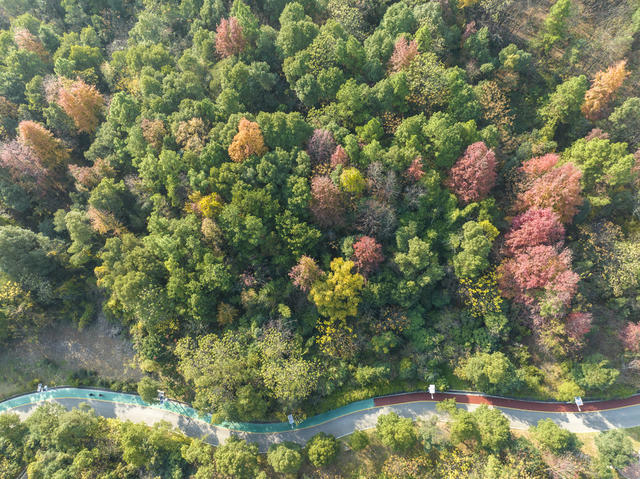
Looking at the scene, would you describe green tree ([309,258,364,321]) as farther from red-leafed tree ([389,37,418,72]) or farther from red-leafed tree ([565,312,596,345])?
red-leafed tree ([389,37,418,72])

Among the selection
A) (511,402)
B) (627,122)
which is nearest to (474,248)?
(511,402)

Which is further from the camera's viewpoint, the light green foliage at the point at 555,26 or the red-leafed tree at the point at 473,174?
the light green foliage at the point at 555,26

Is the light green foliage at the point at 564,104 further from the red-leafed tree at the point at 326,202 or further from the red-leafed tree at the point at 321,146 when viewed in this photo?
the red-leafed tree at the point at 326,202

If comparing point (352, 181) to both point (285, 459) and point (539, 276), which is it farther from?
point (285, 459)

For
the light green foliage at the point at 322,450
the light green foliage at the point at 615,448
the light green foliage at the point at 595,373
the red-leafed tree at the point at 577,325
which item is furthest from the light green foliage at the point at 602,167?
the light green foliage at the point at 322,450

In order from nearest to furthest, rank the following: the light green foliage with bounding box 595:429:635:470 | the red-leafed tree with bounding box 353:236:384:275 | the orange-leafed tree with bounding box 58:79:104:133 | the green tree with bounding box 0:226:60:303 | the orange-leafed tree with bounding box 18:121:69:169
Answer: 1. the light green foliage with bounding box 595:429:635:470
2. the red-leafed tree with bounding box 353:236:384:275
3. the green tree with bounding box 0:226:60:303
4. the orange-leafed tree with bounding box 18:121:69:169
5. the orange-leafed tree with bounding box 58:79:104:133

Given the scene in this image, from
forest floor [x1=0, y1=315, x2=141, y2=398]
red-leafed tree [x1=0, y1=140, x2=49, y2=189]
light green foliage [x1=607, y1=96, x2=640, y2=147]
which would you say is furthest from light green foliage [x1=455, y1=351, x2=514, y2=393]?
red-leafed tree [x1=0, y1=140, x2=49, y2=189]

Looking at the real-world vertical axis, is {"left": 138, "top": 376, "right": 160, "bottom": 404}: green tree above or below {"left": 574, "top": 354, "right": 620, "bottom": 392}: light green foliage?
below
